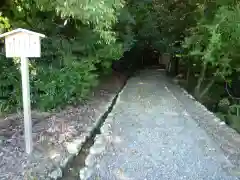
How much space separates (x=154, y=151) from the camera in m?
4.20

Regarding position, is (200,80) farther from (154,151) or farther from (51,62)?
(154,151)

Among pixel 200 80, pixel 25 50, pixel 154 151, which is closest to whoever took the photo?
pixel 25 50

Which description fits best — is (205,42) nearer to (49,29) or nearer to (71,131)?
(49,29)

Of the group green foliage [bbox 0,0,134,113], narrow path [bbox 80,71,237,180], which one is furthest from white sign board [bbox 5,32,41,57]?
green foliage [bbox 0,0,134,113]

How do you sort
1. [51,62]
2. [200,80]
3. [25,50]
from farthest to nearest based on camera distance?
[200,80] → [51,62] → [25,50]

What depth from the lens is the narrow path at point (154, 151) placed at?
345cm

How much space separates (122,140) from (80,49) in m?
3.08

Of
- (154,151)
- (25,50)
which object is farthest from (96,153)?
(25,50)

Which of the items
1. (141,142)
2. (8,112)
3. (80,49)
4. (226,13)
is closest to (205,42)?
(226,13)

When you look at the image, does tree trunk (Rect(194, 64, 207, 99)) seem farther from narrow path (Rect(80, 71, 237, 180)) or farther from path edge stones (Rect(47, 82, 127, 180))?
path edge stones (Rect(47, 82, 127, 180))

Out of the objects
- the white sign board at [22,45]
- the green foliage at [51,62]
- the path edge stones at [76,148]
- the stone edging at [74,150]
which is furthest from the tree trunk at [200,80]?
the white sign board at [22,45]

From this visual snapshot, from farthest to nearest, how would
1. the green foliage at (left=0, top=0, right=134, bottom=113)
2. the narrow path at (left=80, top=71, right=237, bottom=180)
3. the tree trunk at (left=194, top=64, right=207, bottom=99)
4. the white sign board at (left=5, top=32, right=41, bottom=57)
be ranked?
the tree trunk at (left=194, top=64, right=207, bottom=99) → the green foliage at (left=0, top=0, right=134, bottom=113) → the white sign board at (left=5, top=32, right=41, bottom=57) → the narrow path at (left=80, top=71, right=237, bottom=180)

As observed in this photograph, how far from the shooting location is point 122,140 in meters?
4.64

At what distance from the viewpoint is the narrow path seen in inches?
→ 136
